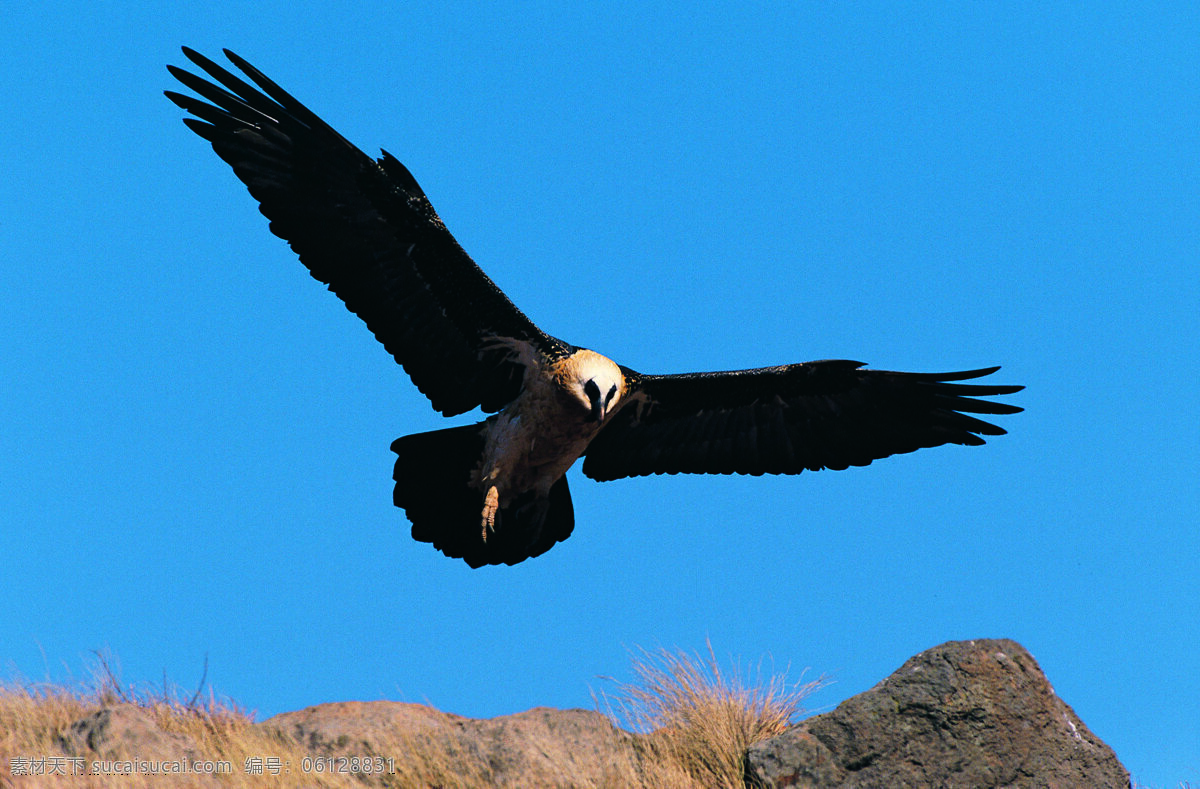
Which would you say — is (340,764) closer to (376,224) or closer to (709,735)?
(709,735)

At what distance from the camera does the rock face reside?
5.57 meters

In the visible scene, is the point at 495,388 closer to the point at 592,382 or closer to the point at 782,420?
the point at 592,382

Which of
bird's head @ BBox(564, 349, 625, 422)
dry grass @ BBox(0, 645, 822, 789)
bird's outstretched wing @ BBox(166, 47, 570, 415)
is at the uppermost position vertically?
bird's outstretched wing @ BBox(166, 47, 570, 415)

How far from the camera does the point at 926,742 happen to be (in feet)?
18.5

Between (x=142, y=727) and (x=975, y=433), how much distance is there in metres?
5.94

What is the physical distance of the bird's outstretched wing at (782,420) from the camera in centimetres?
732

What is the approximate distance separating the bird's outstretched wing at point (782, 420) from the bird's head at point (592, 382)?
0.63 m

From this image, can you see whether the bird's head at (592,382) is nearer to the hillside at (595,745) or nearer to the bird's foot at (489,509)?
the bird's foot at (489,509)

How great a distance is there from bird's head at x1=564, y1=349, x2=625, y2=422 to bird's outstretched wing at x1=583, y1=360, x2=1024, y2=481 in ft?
2.07

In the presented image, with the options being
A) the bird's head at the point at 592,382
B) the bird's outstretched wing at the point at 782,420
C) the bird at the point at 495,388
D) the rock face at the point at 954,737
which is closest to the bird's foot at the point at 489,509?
the bird at the point at 495,388

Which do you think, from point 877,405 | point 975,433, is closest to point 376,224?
point 877,405

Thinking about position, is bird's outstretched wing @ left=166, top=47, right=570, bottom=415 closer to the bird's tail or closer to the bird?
the bird

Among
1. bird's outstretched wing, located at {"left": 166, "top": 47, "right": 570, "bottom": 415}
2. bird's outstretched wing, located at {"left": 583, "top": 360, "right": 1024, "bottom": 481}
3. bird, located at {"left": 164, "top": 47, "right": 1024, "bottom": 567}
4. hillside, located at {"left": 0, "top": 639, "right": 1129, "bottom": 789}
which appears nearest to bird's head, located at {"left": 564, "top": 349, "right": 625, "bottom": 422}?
bird, located at {"left": 164, "top": 47, "right": 1024, "bottom": 567}

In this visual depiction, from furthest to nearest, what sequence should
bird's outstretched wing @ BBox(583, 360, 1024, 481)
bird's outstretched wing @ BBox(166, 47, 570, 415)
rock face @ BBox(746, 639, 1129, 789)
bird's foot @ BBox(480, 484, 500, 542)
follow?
bird's outstretched wing @ BBox(583, 360, 1024, 481)
bird's foot @ BBox(480, 484, 500, 542)
bird's outstretched wing @ BBox(166, 47, 570, 415)
rock face @ BBox(746, 639, 1129, 789)
